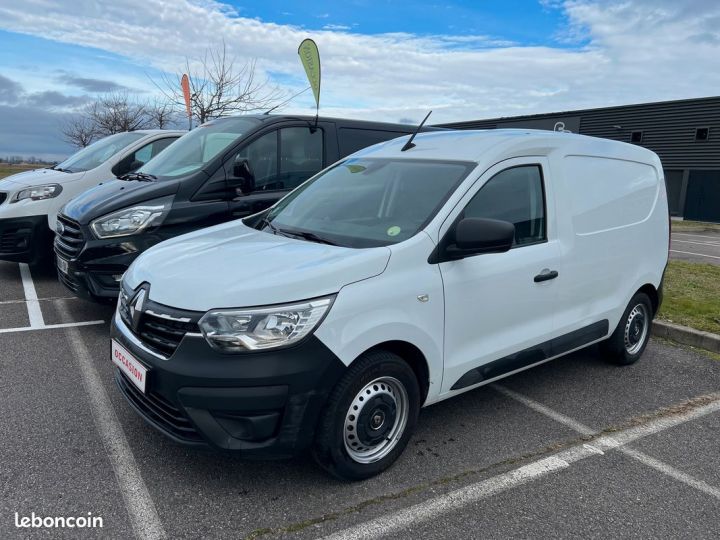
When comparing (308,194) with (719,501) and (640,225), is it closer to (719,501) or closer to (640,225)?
(640,225)

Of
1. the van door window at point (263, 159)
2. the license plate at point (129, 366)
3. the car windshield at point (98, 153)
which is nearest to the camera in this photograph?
the license plate at point (129, 366)

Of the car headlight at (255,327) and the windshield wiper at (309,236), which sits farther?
the windshield wiper at (309,236)

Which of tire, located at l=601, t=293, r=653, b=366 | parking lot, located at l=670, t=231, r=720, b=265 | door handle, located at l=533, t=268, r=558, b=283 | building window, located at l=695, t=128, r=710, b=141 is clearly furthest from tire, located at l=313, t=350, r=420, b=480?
building window, located at l=695, t=128, r=710, b=141

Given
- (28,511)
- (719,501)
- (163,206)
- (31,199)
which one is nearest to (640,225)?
(719,501)

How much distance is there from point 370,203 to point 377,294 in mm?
943

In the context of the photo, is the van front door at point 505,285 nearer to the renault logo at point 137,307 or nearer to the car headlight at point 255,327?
the car headlight at point 255,327

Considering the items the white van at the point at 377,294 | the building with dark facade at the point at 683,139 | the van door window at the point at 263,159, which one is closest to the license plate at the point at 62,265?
the van door window at the point at 263,159

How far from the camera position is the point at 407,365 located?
118 inches

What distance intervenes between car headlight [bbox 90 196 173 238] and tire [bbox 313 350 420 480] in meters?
3.06

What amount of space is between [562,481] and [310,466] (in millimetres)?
1372

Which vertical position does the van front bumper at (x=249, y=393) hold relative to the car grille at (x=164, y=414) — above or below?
above

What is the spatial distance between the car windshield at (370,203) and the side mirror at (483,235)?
0.25 meters

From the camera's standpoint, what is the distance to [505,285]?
3.45 meters

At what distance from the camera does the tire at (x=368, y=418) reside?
2.76 meters
